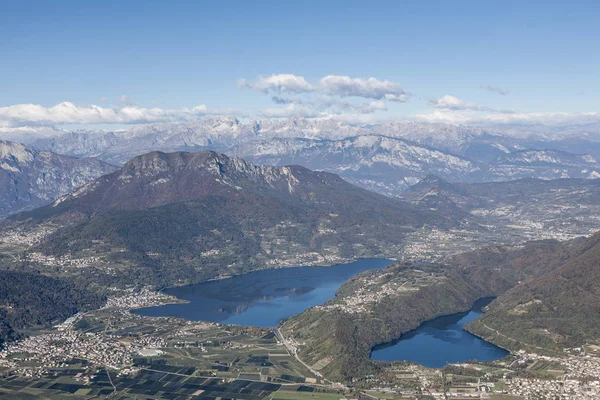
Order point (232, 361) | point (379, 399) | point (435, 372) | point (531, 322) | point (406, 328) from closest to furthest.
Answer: point (379, 399) < point (435, 372) < point (232, 361) < point (531, 322) < point (406, 328)

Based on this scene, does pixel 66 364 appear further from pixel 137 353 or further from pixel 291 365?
pixel 291 365

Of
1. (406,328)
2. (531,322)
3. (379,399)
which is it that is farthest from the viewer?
(406,328)

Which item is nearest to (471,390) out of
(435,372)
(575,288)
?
(435,372)

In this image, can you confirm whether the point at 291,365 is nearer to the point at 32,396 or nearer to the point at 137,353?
the point at 137,353

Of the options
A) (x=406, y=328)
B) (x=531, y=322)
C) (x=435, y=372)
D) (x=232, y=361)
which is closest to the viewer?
(x=435, y=372)

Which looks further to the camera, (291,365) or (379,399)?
(291,365)

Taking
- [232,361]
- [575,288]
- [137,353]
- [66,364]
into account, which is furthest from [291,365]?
[575,288]
